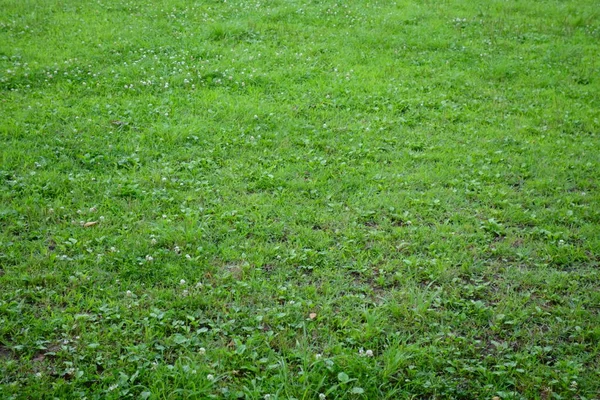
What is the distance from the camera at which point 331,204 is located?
5.69 m

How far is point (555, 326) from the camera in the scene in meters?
4.23

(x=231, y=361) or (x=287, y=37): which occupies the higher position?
(x=287, y=37)

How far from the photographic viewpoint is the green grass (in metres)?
3.80

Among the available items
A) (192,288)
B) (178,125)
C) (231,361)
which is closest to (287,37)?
(178,125)

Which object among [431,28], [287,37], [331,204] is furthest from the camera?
[431,28]

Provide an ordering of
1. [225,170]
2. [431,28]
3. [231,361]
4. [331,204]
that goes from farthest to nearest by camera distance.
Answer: [431,28] → [225,170] → [331,204] → [231,361]

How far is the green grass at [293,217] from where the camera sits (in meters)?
3.80

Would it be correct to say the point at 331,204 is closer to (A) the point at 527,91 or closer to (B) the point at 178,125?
(B) the point at 178,125

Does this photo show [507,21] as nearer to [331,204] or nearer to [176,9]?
[176,9]

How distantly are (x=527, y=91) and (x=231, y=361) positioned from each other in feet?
22.4

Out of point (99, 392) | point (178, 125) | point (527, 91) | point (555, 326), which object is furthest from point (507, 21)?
point (99, 392)

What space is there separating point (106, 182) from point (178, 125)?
5.03 ft

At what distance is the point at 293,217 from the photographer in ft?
18.0

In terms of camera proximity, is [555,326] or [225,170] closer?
[555,326]
